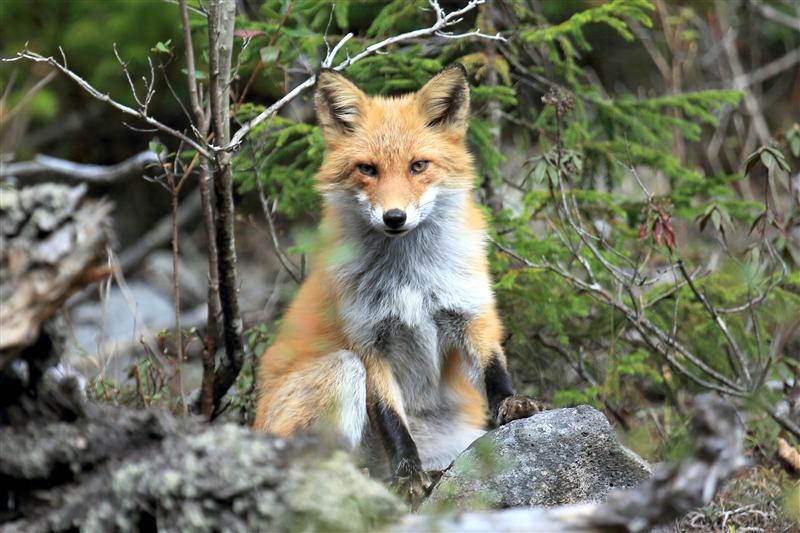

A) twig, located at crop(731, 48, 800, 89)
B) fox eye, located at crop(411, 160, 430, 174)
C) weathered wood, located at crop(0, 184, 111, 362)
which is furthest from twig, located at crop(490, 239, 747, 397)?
twig, located at crop(731, 48, 800, 89)

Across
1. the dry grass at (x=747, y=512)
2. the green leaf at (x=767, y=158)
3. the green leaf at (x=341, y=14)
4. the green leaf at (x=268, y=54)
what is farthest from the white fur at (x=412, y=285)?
the green leaf at (x=341, y=14)

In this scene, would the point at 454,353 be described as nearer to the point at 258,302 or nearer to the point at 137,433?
the point at 137,433

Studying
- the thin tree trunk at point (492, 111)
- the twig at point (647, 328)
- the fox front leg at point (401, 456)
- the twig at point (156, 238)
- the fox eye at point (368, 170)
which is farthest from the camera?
the twig at point (156, 238)

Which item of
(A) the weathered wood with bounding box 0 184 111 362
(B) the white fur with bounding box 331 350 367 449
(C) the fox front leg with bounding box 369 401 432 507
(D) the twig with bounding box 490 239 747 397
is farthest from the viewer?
(D) the twig with bounding box 490 239 747 397

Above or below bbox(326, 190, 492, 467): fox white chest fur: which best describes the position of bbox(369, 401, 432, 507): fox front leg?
below

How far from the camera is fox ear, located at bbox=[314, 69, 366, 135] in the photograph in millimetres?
4453

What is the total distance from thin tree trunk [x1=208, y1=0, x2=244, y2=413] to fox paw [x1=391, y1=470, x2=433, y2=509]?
1227 mm

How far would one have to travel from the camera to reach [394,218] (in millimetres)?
3959

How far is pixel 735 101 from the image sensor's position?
592 cm

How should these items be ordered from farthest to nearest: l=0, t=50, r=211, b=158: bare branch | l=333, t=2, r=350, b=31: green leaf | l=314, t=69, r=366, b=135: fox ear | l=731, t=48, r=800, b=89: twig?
l=731, t=48, r=800, b=89: twig, l=333, t=2, r=350, b=31: green leaf, l=314, t=69, r=366, b=135: fox ear, l=0, t=50, r=211, b=158: bare branch

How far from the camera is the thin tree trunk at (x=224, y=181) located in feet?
13.1

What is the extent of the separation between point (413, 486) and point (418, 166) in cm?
145

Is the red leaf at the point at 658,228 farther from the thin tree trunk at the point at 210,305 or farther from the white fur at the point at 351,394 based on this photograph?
the thin tree trunk at the point at 210,305

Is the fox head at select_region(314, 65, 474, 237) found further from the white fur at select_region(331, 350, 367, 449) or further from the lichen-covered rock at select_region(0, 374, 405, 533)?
the lichen-covered rock at select_region(0, 374, 405, 533)
